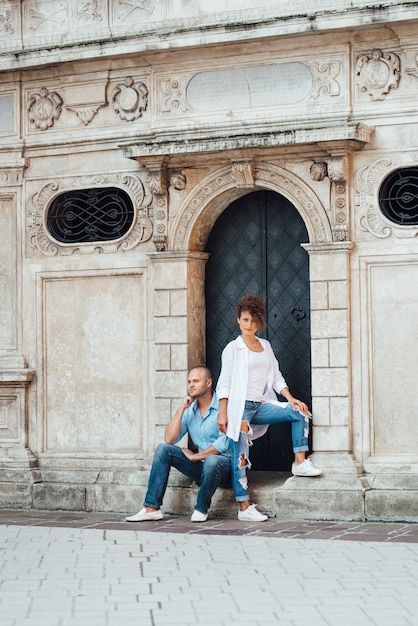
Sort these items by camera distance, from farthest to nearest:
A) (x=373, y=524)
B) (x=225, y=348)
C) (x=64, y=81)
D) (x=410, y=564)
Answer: (x=64, y=81) < (x=225, y=348) < (x=373, y=524) < (x=410, y=564)

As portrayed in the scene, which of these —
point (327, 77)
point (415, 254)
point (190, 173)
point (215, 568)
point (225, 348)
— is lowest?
point (215, 568)

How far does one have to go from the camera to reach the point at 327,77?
41.1 feet

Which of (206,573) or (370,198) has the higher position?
(370,198)

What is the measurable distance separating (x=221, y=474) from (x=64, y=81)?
4.55 m

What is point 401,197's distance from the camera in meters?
12.3

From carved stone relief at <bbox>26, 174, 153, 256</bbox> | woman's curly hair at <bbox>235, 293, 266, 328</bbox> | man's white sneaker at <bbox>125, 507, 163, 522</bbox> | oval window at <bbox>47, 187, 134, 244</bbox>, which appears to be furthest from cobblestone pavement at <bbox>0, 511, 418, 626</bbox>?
oval window at <bbox>47, 187, 134, 244</bbox>

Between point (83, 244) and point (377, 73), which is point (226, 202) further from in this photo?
point (377, 73)

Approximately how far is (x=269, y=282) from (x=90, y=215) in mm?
2033

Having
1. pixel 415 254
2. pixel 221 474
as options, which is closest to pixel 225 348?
pixel 221 474

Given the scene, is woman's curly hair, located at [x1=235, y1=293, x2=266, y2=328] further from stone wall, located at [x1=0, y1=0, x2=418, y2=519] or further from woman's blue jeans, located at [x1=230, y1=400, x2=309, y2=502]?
woman's blue jeans, located at [x1=230, y1=400, x2=309, y2=502]

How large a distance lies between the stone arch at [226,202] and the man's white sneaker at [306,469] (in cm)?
211

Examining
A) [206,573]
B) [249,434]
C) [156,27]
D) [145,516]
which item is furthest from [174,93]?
[206,573]

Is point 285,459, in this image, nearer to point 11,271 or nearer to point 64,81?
point 11,271

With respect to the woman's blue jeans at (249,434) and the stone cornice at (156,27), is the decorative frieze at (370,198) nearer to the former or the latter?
the stone cornice at (156,27)
